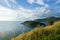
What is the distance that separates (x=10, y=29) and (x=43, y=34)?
0.73 m

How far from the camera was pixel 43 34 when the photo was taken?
3713 mm

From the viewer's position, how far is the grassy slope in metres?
3.59

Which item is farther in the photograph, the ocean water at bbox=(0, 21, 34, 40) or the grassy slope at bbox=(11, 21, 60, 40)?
the ocean water at bbox=(0, 21, 34, 40)

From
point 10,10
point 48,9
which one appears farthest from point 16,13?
point 48,9

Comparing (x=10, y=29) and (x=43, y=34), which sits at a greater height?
(x=10, y=29)

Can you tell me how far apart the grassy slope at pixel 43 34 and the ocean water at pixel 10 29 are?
0.36 feet

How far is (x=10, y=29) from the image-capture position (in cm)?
377

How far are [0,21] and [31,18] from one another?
0.70 metres

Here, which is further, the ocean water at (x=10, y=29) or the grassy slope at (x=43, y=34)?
the ocean water at (x=10, y=29)

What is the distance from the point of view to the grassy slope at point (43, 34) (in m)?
3.59

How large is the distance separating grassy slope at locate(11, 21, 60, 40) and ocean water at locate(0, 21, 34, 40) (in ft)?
0.36

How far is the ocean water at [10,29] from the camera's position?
369 centimetres

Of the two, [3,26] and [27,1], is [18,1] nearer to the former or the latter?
→ [27,1]

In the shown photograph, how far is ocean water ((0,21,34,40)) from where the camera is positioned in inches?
145
